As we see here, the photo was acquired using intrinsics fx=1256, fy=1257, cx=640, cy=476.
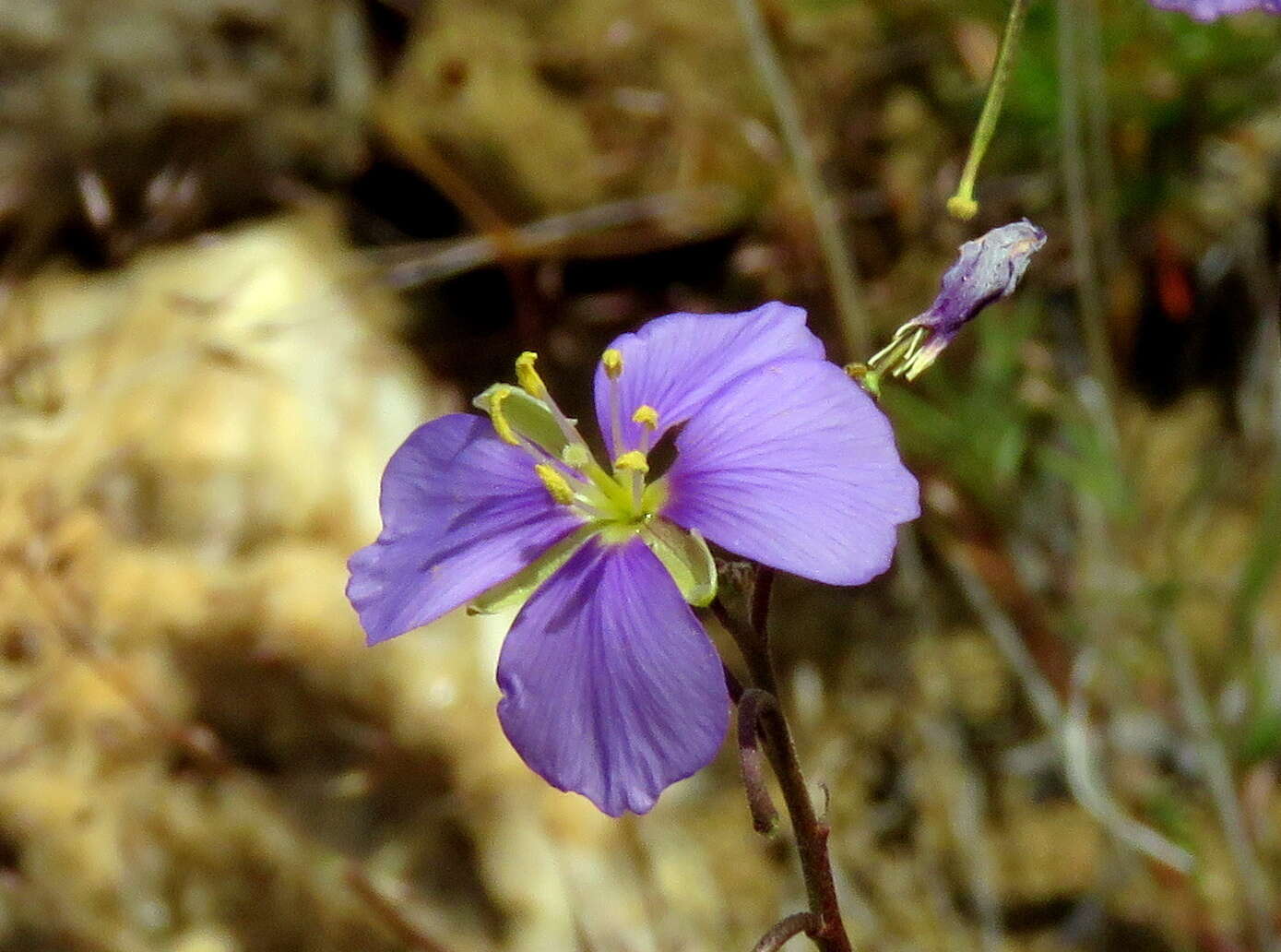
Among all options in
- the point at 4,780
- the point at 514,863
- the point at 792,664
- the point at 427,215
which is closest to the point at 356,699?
the point at 514,863

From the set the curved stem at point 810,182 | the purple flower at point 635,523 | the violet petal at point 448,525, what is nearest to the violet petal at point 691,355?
the purple flower at point 635,523

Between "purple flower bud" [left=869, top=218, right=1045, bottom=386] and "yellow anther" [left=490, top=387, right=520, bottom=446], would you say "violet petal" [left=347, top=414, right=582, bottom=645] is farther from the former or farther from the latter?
"purple flower bud" [left=869, top=218, right=1045, bottom=386]

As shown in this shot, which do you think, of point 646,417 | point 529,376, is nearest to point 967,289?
point 646,417

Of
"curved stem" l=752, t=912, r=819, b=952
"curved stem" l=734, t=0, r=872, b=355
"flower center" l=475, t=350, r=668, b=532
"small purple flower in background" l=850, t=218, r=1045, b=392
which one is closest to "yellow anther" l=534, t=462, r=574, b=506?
"flower center" l=475, t=350, r=668, b=532

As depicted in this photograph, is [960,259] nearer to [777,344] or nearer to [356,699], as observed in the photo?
[777,344]

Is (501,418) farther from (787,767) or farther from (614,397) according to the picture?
(787,767)
